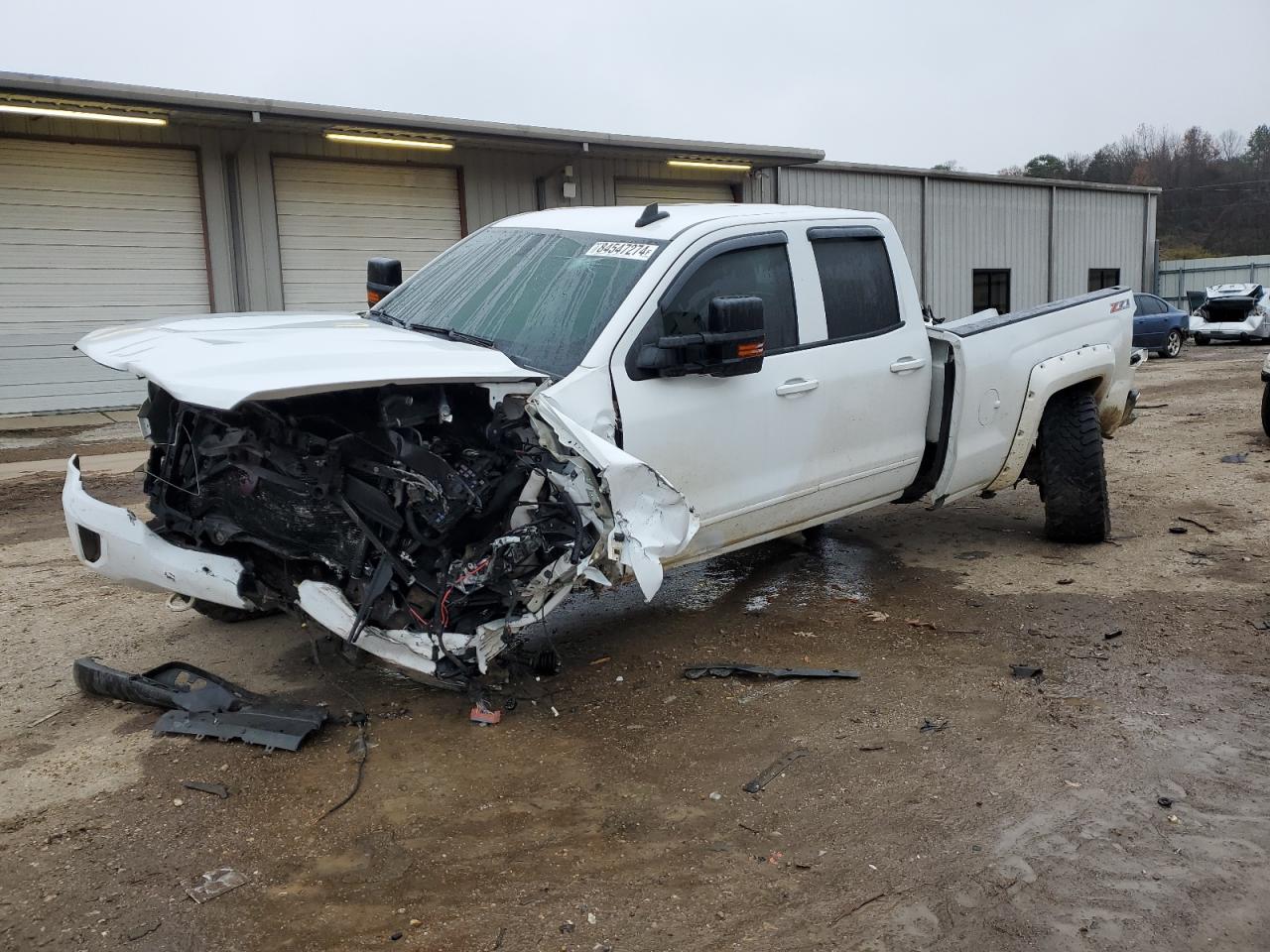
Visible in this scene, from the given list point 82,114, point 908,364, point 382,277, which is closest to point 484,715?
point 908,364

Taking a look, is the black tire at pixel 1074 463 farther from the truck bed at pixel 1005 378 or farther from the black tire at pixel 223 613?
the black tire at pixel 223 613

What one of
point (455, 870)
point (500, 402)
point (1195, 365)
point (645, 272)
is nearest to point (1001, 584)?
point (645, 272)

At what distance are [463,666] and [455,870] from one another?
967mm

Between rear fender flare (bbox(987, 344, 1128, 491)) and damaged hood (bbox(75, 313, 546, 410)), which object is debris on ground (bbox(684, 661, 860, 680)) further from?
rear fender flare (bbox(987, 344, 1128, 491))

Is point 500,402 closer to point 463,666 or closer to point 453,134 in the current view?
point 463,666

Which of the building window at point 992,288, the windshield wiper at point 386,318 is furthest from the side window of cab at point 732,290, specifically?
the building window at point 992,288

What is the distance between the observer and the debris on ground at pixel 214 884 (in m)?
3.05

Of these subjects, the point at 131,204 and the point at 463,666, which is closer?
the point at 463,666

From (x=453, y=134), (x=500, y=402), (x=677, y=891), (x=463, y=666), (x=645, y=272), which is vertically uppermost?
(x=453, y=134)

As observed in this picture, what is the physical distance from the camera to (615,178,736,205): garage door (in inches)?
730

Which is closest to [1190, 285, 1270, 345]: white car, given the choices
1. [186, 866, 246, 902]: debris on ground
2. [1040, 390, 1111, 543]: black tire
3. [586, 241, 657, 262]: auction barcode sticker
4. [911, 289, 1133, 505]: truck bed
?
[911, 289, 1133, 505]: truck bed

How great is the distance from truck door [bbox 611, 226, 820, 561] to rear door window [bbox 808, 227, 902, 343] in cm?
22

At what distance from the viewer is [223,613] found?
17.3 ft

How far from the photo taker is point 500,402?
4.09 metres
